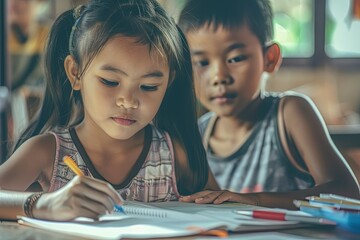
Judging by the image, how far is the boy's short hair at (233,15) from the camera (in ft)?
4.21

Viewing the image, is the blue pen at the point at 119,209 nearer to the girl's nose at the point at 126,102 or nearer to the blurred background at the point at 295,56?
the girl's nose at the point at 126,102

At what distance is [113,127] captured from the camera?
3.67 feet

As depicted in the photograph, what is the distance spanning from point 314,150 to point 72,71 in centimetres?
47

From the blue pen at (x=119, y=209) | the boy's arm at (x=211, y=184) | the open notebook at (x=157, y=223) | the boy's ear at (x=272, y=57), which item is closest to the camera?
the open notebook at (x=157, y=223)

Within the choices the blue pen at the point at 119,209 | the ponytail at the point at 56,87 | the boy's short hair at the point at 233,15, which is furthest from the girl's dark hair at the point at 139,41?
the blue pen at the point at 119,209

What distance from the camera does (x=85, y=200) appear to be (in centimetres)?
90

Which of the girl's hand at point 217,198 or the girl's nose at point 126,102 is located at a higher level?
the girl's nose at point 126,102

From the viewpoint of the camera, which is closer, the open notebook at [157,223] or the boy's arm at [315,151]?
the open notebook at [157,223]

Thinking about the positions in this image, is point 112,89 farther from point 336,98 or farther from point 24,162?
point 336,98

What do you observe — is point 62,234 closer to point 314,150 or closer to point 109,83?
point 109,83

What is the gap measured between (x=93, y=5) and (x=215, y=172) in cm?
39

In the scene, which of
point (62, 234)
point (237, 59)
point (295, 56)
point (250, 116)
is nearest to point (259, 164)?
point (250, 116)

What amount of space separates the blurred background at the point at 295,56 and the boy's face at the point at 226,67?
7 cm

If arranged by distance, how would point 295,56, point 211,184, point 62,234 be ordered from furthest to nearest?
point 295,56 → point 211,184 → point 62,234
